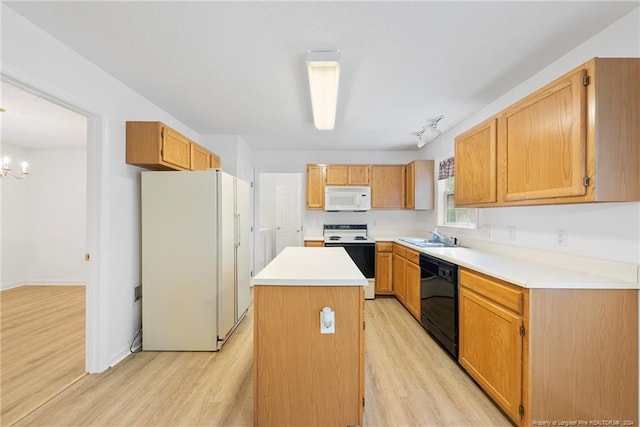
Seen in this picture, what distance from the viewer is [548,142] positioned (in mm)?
1621

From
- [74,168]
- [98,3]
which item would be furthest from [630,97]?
[74,168]

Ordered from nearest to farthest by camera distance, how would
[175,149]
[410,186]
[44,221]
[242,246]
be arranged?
1. [175,149]
2. [242,246]
3. [410,186]
4. [44,221]

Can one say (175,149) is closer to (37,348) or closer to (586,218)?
(37,348)

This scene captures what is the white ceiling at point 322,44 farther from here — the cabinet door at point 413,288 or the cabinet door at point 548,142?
the cabinet door at point 413,288

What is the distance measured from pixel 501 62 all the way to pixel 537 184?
975 millimetres

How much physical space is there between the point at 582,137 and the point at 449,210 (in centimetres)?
247

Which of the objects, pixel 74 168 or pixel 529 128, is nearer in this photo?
pixel 529 128

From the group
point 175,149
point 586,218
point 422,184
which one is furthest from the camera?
point 422,184

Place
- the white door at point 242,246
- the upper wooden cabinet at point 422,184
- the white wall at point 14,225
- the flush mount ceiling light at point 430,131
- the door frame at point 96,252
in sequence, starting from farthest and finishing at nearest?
the white wall at point 14,225
the upper wooden cabinet at point 422,184
the flush mount ceiling light at point 430,131
the white door at point 242,246
the door frame at point 96,252

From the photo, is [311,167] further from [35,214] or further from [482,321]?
[35,214]

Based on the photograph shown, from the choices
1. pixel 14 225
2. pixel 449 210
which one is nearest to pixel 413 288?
pixel 449 210

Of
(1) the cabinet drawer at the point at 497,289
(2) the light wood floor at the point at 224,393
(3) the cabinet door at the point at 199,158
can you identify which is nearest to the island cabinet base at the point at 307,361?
(2) the light wood floor at the point at 224,393

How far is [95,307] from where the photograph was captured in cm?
212

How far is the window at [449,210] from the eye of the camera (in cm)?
336
